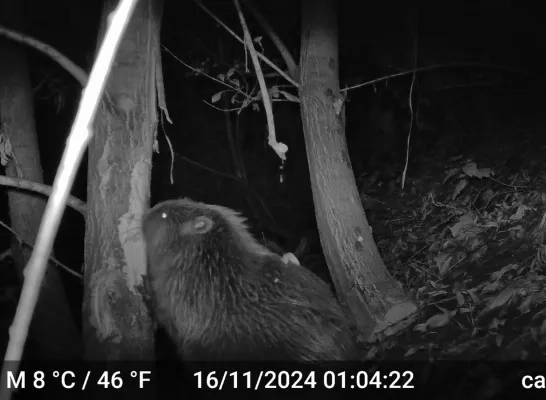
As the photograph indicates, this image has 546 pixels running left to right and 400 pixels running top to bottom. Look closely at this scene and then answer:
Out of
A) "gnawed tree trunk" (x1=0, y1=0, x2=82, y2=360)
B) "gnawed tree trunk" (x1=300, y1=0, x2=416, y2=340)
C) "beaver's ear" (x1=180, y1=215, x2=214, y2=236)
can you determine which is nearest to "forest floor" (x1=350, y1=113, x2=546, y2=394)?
"gnawed tree trunk" (x1=300, y1=0, x2=416, y2=340)

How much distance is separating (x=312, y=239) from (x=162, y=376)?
2.42m

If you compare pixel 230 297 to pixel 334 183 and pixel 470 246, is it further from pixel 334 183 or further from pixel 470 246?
pixel 470 246

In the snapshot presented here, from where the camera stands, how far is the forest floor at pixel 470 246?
3.07 metres

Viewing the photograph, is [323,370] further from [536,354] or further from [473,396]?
[536,354]

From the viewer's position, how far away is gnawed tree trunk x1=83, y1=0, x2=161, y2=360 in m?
3.17

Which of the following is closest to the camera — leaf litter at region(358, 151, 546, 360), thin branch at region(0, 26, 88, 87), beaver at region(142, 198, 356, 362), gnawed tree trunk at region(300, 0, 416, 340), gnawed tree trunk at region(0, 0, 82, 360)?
leaf litter at region(358, 151, 546, 360)

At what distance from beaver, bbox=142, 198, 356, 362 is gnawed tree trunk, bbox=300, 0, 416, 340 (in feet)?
1.62

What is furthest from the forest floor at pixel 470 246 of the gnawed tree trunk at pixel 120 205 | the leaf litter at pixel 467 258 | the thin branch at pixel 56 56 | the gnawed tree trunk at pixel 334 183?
the thin branch at pixel 56 56

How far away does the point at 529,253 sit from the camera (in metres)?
3.62

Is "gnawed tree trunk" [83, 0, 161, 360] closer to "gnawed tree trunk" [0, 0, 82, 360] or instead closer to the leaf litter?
the leaf litter

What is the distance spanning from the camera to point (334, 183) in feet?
13.3

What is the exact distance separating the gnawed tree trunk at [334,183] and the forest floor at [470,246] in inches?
13.5

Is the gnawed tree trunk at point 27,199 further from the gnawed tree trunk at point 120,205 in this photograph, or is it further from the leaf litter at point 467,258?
the leaf litter at point 467,258

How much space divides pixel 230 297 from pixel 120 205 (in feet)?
2.68
